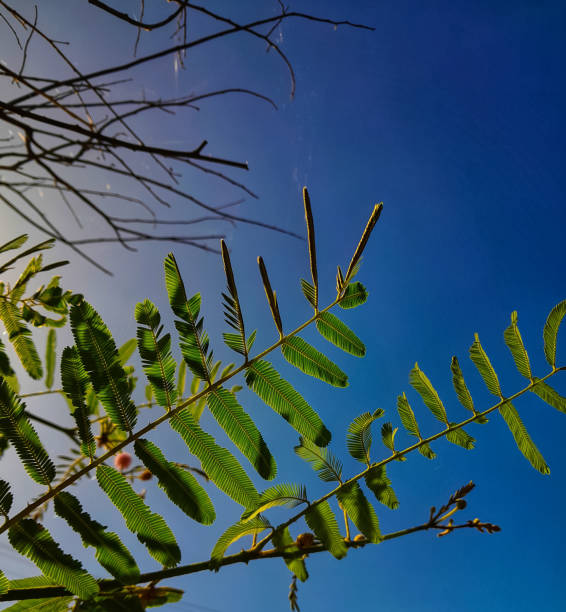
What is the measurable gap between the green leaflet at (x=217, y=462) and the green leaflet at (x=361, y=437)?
29 cm

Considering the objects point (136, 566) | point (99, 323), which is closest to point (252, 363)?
point (99, 323)

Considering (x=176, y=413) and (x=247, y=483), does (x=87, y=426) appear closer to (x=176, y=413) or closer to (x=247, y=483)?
(x=176, y=413)

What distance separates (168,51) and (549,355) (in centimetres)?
153

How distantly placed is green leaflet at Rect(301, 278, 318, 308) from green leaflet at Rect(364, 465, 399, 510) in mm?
477

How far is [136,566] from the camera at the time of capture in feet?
3.32

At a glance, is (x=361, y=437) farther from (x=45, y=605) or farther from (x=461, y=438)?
(x=45, y=605)

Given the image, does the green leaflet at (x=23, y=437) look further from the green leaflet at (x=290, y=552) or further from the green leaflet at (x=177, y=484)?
the green leaflet at (x=290, y=552)

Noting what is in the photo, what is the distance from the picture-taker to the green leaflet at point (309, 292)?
1182mm

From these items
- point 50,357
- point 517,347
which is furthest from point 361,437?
point 50,357

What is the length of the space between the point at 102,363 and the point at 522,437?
1.17 metres

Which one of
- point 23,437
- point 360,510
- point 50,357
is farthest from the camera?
point 50,357

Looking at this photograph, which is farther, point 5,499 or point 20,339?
point 20,339

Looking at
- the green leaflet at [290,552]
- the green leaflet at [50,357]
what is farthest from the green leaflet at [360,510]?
the green leaflet at [50,357]

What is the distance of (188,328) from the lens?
113cm
